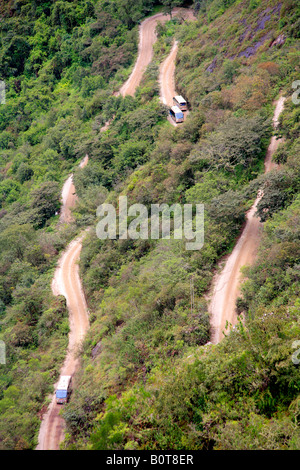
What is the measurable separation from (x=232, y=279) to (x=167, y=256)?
18.3 ft

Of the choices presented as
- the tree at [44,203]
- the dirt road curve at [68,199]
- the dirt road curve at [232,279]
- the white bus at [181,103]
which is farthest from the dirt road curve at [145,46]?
the dirt road curve at [232,279]

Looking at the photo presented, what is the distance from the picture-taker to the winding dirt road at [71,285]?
2636cm

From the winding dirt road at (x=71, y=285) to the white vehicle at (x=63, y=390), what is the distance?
23.8 inches

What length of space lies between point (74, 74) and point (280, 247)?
243ft

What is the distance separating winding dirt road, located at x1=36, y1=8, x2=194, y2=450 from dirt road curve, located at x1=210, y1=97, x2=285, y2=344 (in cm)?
1248

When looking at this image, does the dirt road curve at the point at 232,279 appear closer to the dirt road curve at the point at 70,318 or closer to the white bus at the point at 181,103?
the dirt road curve at the point at 70,318

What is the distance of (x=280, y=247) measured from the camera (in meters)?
23.3

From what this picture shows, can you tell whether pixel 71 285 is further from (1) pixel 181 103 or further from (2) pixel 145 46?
(2) pixel 145 46

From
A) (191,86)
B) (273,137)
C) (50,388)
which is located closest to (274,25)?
(191,86)

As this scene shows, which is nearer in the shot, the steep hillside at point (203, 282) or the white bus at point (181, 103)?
the steep hillside at point (203, 282)

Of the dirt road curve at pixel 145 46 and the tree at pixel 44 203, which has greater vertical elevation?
the dirt road curve at pixel 145 46

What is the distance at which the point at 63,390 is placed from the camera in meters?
28.1

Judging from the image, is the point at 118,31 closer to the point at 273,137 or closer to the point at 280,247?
the point at 273,137

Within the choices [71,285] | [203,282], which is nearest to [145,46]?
[71,285]
